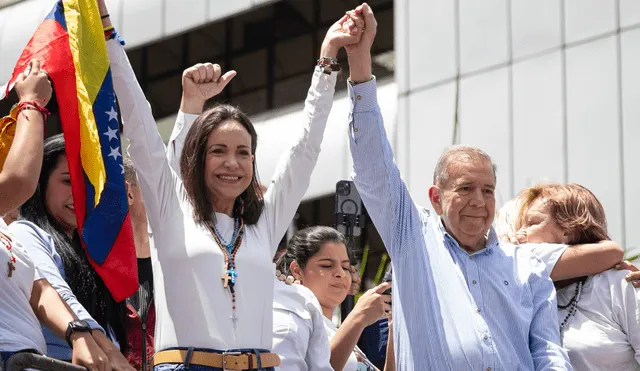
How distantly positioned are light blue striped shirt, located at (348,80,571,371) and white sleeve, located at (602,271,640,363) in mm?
393

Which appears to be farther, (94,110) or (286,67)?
(286,67)

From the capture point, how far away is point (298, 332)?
5168 millimetres

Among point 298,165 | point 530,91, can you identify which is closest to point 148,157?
point 298,165

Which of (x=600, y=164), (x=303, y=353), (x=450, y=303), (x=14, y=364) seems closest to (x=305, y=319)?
(x=303, y=353)

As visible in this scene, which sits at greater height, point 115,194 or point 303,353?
point 115,194

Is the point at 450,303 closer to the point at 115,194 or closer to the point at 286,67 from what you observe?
the point at 115,194

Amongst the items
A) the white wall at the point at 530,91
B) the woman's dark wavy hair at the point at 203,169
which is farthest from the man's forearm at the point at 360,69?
the white wall at the point at 530,91

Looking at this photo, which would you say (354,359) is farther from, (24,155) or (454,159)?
(24,155)

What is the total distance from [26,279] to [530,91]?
1000 centimetres

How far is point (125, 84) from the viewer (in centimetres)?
441

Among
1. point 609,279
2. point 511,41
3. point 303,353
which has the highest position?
point 511,41

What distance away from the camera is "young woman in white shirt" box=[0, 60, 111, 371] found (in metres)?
3.69

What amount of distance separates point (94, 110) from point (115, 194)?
0.35 meters

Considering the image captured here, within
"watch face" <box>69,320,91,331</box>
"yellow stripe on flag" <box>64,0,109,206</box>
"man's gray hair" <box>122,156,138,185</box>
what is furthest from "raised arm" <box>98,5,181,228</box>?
"man's gray hair" <box>122,156,138,185</box>
